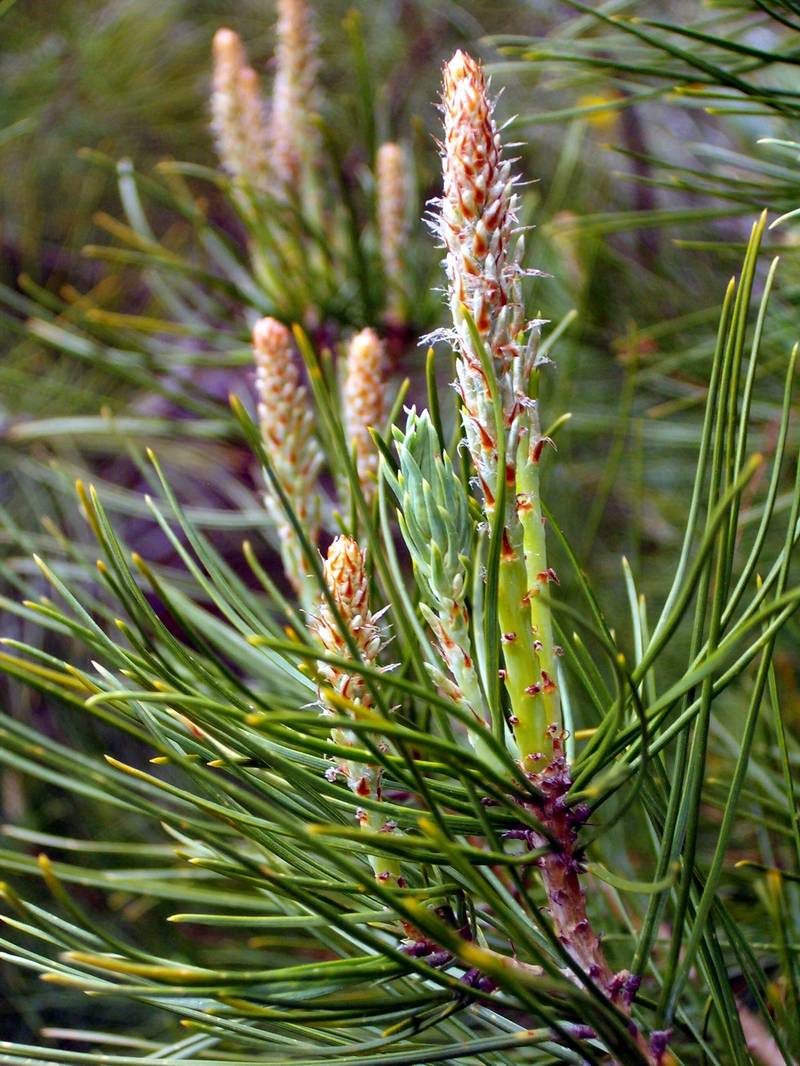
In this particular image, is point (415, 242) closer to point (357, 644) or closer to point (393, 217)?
point (393, 217)

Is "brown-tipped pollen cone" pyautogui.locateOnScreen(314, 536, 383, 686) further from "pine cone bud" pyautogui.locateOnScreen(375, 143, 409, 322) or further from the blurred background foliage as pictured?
"pine cone bud" pyautogui.locateOnScreen(375, 143, 409, 322)

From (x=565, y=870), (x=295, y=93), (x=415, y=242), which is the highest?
(x=295, y=93)

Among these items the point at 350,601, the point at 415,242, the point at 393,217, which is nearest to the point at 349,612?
the point at 350,601

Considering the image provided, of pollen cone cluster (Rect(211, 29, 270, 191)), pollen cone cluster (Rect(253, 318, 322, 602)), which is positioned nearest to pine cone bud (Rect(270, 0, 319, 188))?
pollen cone cluster (Rect(211, 29, 270, 191))

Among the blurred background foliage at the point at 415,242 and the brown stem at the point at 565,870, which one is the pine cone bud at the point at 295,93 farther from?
the brown stem at the point at 565,870

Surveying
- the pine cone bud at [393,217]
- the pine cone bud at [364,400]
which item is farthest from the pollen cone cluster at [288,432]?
the pine cone bud at [393,217]

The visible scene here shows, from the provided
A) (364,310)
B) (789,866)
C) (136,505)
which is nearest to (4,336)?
(136,505)
